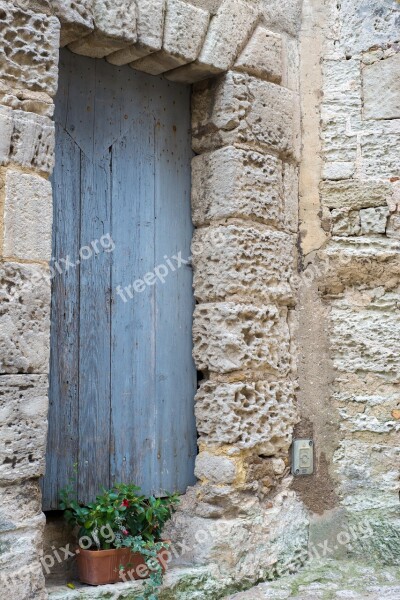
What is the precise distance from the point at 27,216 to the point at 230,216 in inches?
44.0

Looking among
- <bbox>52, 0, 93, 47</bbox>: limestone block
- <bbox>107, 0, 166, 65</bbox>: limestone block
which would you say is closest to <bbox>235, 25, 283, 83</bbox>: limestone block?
<bbox>107, 0, 166, 65</bbox>: limestone block

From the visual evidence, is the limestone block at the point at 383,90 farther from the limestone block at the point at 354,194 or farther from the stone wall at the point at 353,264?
the limestone block at the point at 354,194

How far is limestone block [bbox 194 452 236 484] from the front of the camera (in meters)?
3.74

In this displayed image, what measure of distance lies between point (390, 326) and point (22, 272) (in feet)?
6.30


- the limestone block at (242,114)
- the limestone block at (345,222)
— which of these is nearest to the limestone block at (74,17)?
the limestone block at (242,114)

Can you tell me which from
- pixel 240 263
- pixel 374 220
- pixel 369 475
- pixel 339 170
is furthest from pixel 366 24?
pixel 369 475

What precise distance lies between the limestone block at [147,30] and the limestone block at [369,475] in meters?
2.14

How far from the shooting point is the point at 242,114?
3924mm

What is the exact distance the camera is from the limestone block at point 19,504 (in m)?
2.97

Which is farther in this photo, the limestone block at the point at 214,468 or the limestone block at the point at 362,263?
the limestone block at the point at 362,263

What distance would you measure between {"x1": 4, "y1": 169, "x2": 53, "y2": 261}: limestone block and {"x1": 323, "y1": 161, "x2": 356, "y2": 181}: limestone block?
163cm

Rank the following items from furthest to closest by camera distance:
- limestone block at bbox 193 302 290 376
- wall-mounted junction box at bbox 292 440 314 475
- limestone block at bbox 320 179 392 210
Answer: limestone block at bbox 320 179 392 210, wall-mounted junction box at bbox 292 440 314 475, limestone block at bbox 193 302 290 376

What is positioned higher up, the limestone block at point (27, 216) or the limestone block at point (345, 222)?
the limestone block at point (345, 222)

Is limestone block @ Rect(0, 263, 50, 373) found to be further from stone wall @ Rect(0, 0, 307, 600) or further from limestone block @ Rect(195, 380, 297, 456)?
limestone block @ Rect(195, 380, 297, 456)
